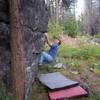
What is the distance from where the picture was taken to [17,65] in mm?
4512

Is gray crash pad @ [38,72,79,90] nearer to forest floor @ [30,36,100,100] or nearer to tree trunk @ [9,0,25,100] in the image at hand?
forest floor @ [30,36,100,100]

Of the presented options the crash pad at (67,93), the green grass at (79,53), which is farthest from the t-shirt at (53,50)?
the crash pad at (67,93)

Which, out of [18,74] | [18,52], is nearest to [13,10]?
[18,52]

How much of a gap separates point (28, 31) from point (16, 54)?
76 centimetres

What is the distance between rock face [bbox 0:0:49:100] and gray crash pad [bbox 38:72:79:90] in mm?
583

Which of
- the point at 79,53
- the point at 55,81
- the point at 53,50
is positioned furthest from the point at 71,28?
the point at 55,81

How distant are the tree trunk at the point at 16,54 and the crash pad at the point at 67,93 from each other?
1254 mm

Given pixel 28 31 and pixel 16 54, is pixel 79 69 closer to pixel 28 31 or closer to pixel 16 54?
pixel 28 31

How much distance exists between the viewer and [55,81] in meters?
6.39

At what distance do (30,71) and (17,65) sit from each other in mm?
1099

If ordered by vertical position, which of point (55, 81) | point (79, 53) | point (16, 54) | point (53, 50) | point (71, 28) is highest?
point (71, 28)

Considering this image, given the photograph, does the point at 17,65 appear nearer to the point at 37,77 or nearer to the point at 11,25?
the point at 11,25

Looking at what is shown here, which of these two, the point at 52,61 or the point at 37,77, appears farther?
the point at 52,61

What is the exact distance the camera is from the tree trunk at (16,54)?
4352 millimetres
